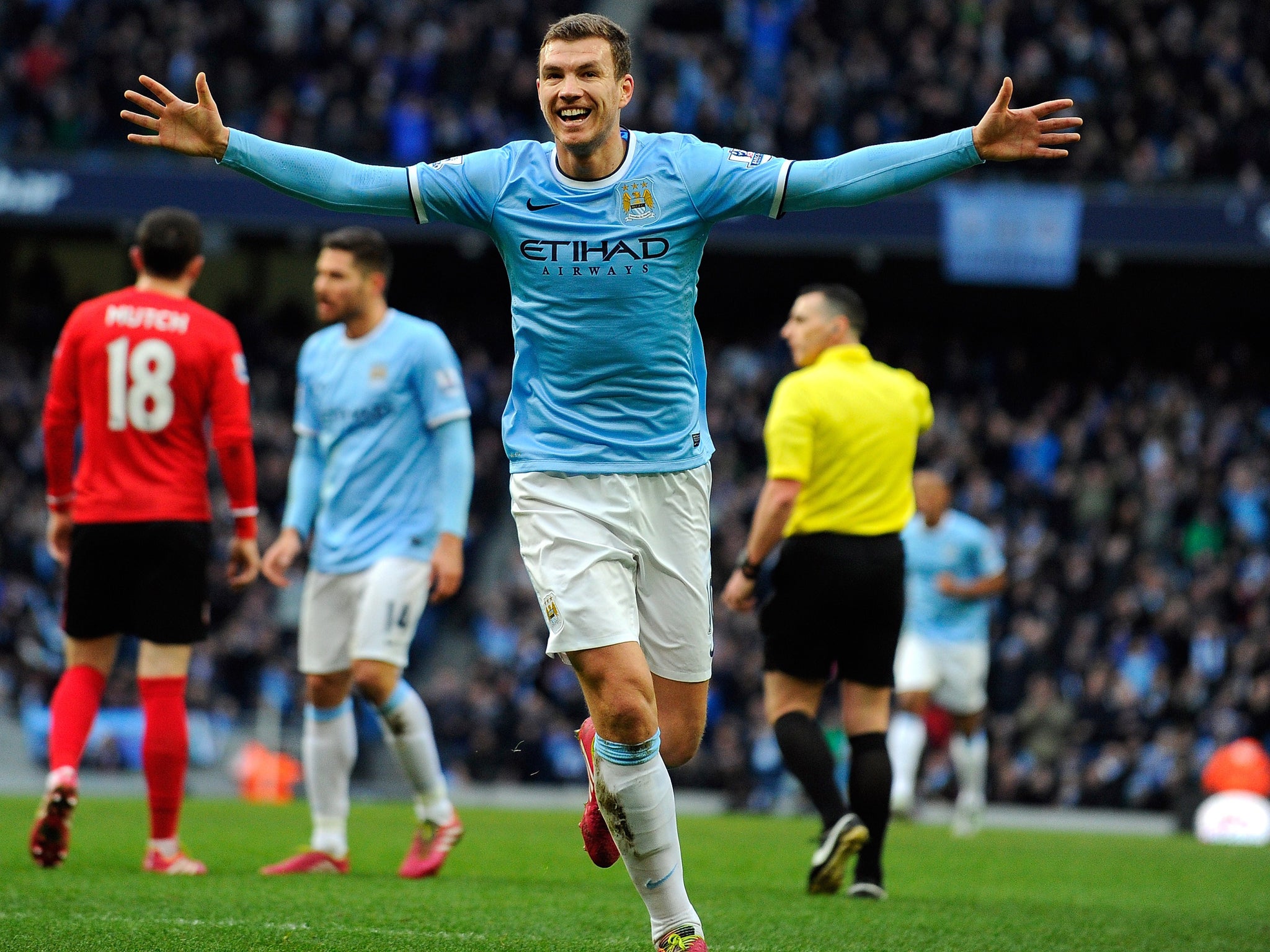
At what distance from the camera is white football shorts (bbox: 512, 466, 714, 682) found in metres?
4.32

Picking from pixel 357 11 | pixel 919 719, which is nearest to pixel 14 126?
pixel 357 11

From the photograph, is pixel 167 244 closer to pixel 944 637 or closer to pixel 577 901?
pixel 577 901

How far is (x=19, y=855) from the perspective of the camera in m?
7.00

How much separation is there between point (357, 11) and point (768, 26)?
20.6 feet

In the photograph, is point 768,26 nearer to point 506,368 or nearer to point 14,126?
point 506,368

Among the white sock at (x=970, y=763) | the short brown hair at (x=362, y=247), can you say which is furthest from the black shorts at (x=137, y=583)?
the white sock at (x=970, y=763)

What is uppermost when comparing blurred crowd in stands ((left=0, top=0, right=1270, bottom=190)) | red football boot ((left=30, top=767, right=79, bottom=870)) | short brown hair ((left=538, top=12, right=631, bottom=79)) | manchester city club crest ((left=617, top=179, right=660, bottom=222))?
blurred crowd in stands ((left=0, top=0, right=1270, bottom=190))

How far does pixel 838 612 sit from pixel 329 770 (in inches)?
88.1

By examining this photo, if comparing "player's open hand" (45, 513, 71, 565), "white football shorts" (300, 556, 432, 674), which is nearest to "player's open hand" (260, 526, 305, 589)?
"white football shorts" (300, 556, 432, 674)

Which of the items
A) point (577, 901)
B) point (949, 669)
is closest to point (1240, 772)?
point (949, 669)

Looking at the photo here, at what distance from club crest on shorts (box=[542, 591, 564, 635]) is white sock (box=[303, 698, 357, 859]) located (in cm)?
269

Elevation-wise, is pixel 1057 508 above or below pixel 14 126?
below

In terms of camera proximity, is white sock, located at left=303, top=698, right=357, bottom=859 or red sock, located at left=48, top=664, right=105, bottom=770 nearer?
red sock, located at left=48, top=664, right=105, bottom=770

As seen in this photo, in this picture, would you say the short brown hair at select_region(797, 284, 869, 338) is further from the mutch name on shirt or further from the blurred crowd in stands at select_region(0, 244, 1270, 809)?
the blurred crowd in stands at select_region(0, 244, 1270, 809)
